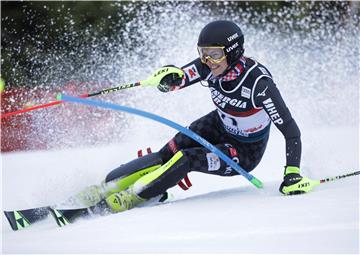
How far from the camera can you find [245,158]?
416cm

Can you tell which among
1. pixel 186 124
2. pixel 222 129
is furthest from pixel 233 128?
pixel 186 124

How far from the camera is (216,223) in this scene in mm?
3137

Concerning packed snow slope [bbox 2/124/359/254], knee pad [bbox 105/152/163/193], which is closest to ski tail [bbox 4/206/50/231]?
packed snow slope [bbox 2/124/359/254]

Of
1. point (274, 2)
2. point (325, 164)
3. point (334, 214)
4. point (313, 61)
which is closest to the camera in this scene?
point (334, 214)

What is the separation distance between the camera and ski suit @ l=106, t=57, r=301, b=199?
149 inches

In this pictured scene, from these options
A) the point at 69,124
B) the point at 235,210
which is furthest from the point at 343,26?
the point at 235,210

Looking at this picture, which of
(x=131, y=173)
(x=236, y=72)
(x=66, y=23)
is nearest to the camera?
(x=236, y=72)

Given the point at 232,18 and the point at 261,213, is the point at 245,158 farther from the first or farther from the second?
the point at 232,18

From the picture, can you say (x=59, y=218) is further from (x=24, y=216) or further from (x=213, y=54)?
(x=213, y=54)

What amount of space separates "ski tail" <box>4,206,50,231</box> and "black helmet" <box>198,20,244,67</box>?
1535mm

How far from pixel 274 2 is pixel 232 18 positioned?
1243 mm

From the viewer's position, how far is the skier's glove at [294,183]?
3746 millimetres

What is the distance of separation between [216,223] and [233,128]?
3.81 ft

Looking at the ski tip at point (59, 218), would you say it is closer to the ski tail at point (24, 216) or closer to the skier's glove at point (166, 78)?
the ski tail at point (24, 216)
